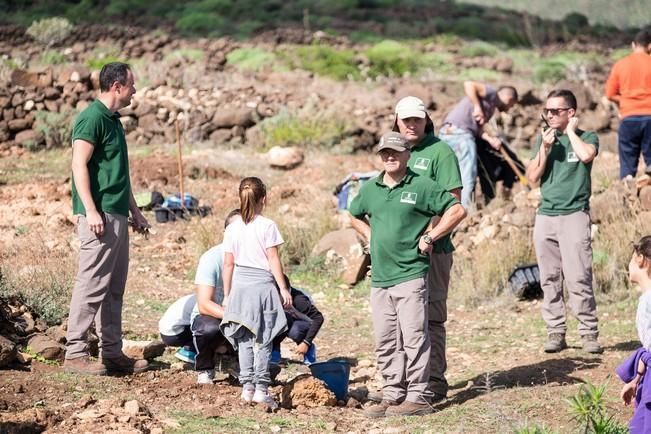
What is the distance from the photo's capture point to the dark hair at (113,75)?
7484mm

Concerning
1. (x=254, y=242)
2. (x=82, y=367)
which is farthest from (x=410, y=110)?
(x=82, y=367)

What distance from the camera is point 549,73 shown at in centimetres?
2234

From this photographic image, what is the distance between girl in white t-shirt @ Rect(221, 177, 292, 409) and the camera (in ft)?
23.4

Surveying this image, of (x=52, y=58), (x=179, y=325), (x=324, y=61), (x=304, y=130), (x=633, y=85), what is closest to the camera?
(x=179, y=325)

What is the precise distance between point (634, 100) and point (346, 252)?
3.45m

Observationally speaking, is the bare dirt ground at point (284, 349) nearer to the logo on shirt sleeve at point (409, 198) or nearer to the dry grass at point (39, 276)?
the dry grass at point (39, 276)

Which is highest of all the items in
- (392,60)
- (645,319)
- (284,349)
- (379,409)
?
(392,60)

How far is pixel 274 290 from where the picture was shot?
7.21m

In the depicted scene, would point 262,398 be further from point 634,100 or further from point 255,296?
point 634,100

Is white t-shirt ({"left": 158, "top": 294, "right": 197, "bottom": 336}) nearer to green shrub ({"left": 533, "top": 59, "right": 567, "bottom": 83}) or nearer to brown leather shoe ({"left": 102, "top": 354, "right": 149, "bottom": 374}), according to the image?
brown leather shoe ({"left": 102, "top": 354, "right": 149, "bottom": 374})

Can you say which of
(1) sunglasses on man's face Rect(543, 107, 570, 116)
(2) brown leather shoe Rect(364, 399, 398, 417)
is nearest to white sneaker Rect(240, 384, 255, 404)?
(2) brown leather shoe Rect(364, 399, 398, 417)

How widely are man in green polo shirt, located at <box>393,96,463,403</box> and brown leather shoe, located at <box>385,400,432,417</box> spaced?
0.20 metres

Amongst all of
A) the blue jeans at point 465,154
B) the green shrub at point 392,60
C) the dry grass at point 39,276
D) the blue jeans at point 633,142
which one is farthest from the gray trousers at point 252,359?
the green shrub at point 392,60

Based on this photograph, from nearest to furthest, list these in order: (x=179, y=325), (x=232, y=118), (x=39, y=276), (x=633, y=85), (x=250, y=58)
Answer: (x=179, y=325)
(x=39, y=276)
(x=633, y=85)
(x=232, y=118)
(x=250, y=58)
